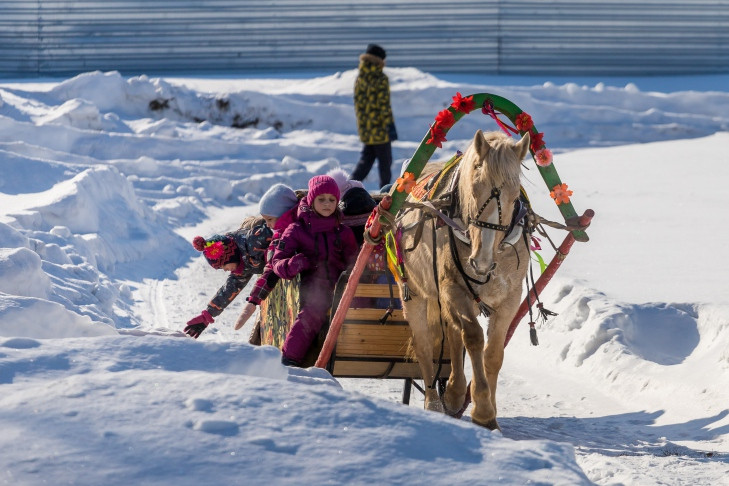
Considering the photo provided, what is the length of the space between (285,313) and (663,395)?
2336 mm

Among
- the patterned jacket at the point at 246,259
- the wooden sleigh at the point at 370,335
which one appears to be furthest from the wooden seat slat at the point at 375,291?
the patterned jacket at the point at 246,259

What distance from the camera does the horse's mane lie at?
539 centimetres

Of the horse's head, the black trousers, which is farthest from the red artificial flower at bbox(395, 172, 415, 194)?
the black trousers

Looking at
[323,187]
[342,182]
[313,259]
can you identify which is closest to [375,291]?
[313,259]

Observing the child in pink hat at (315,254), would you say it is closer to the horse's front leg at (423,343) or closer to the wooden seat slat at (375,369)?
the wooden seat slat at (375,369)

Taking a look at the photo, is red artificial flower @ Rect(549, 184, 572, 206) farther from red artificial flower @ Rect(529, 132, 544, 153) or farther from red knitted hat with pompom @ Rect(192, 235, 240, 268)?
red knitted hat with pompom @ Rect(192, 235, 240, 268)

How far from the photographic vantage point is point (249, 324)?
9180mm

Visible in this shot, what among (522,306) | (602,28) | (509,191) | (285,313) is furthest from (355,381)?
(602,28)

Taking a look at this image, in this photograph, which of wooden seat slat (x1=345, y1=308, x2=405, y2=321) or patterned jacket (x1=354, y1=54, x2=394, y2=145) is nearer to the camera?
wooden seat slat (x1=345, y1=308, x2=405, y2=321)

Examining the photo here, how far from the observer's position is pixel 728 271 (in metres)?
9.32

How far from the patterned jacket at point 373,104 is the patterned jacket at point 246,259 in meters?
6.85

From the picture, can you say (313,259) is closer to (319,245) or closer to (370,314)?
(319,245)

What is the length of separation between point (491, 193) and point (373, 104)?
903cm

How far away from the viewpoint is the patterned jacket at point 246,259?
24.2 feet
